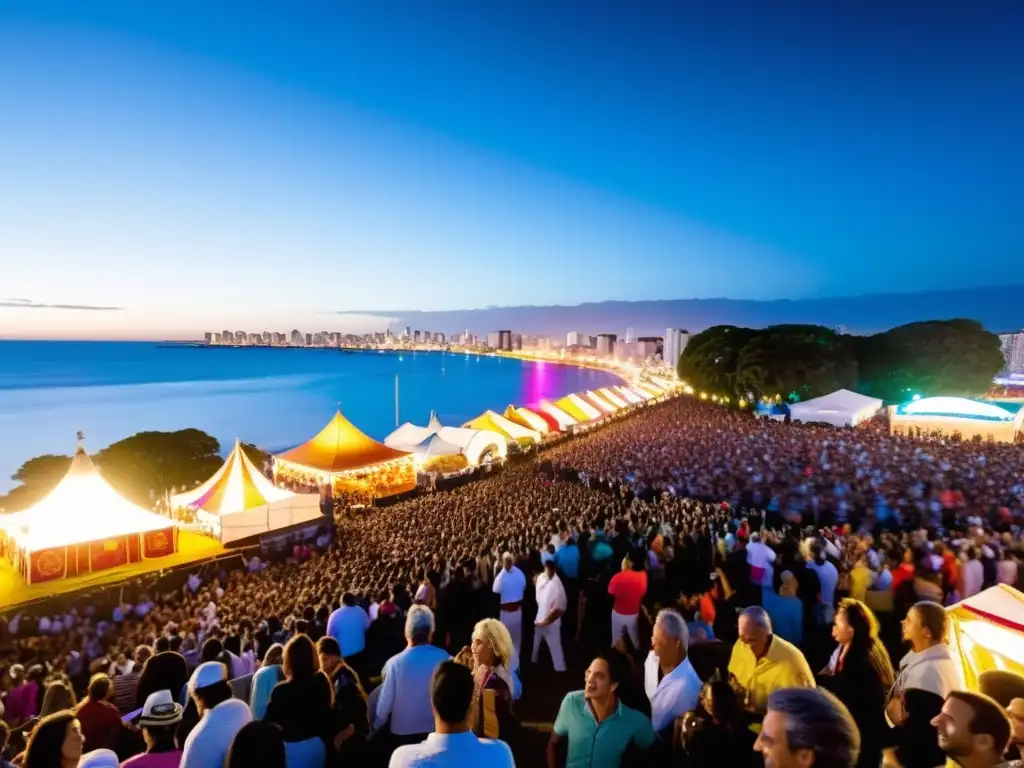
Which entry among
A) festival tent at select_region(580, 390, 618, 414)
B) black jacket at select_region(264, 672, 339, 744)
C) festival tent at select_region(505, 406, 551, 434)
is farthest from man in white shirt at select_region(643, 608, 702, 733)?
festival tent at select_region(580, 390, 618, 414)

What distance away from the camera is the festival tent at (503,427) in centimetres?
2198

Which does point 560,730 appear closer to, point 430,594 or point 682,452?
point 430,594

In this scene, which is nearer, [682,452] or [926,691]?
[926,691]

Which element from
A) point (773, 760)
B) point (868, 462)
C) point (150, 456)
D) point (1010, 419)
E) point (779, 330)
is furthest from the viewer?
point (779, 330)

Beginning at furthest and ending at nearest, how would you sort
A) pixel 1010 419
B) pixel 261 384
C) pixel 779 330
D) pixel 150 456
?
pixel 261 384 < pixel 779 330 < pixel 150 456 < pixel 1010 419

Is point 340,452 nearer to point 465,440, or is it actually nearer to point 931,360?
point 465,440

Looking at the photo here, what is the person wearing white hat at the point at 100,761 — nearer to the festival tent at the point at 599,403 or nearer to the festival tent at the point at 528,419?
the festival tent at the point at 528,419

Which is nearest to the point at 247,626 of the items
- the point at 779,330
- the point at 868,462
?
the point at 868,462

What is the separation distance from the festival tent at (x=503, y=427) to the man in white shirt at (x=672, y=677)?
18.8 m

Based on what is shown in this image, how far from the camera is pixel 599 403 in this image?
31562mm

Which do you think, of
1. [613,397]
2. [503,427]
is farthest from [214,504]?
[613,397]

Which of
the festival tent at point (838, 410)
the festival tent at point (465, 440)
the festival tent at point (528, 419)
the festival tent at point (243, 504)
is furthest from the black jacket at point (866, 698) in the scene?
the festival tent at point (838, 410)

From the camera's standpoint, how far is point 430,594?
18.3ft

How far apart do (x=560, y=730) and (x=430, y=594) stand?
10.9 feet
